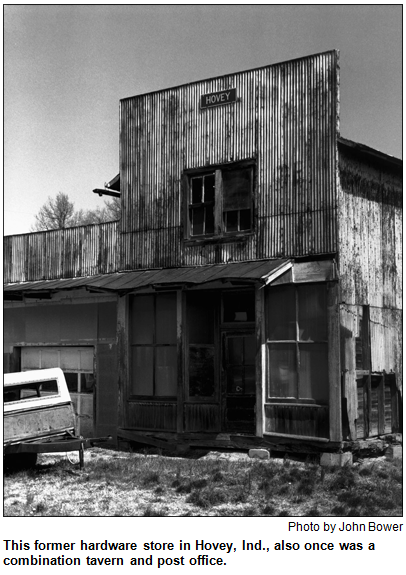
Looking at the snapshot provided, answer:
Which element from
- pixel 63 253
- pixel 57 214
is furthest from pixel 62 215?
pixel 63 253

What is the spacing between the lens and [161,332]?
1695 cm

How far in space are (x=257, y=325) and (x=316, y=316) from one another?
1.25 m

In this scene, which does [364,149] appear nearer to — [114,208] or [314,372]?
[314,372]

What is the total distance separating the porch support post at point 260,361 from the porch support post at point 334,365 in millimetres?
1431

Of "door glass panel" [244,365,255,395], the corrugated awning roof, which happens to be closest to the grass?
"door glass panel" [244,365,255,395]

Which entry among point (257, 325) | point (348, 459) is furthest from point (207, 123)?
point (348, 459)

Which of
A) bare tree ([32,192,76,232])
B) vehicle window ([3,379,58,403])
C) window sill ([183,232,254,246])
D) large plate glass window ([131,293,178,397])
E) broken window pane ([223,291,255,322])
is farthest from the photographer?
bare tree ([32,192,76,232])

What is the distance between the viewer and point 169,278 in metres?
15.9

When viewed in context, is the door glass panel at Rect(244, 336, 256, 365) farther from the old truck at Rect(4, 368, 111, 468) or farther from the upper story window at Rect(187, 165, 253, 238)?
the old truck at Rect(4, 368, 111, 468)

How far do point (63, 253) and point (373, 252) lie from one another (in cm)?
837

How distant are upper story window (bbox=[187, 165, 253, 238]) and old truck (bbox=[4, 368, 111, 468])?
4.82 meters

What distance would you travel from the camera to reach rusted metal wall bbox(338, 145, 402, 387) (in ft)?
48.2

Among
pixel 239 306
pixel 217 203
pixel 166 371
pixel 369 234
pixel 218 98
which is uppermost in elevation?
pixel 218 98

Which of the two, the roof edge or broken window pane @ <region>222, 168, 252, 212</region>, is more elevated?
the roof edge
